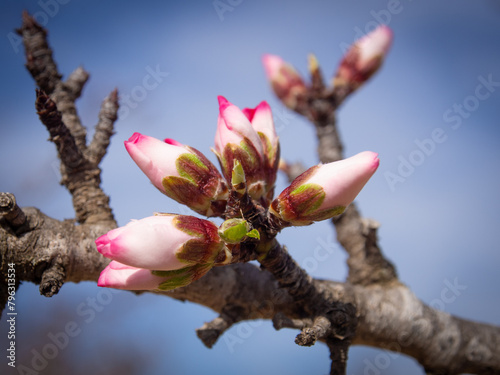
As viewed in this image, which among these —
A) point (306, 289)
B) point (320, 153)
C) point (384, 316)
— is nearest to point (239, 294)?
point (306, 289)

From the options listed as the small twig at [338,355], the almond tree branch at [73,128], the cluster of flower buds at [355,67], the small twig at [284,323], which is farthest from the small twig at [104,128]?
the cluster of flower buds at [355,67]

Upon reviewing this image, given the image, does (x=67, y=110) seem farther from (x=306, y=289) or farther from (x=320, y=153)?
(x=320, y=153)

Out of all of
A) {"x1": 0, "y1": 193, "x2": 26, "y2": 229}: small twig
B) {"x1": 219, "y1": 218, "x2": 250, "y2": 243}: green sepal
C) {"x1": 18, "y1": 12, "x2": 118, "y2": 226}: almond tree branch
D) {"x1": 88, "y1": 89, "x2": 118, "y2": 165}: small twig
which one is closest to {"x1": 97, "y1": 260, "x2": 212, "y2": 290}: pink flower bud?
{"x1": 219, "y1": 218, "x2": 250, "y2": 243}: green sepal

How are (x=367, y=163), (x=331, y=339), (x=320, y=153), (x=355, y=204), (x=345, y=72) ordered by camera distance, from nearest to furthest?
1. (x=367, y=163)
2. (x=331, y=339)
3. (x=355, y=204)
4. (x=320, y=153)
5. (x=345, y=72)

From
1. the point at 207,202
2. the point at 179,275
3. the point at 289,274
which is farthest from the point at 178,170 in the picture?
the point at 289,274

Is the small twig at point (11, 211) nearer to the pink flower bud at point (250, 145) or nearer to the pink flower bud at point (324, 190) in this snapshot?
the pink flower bud at point (250, 145)
